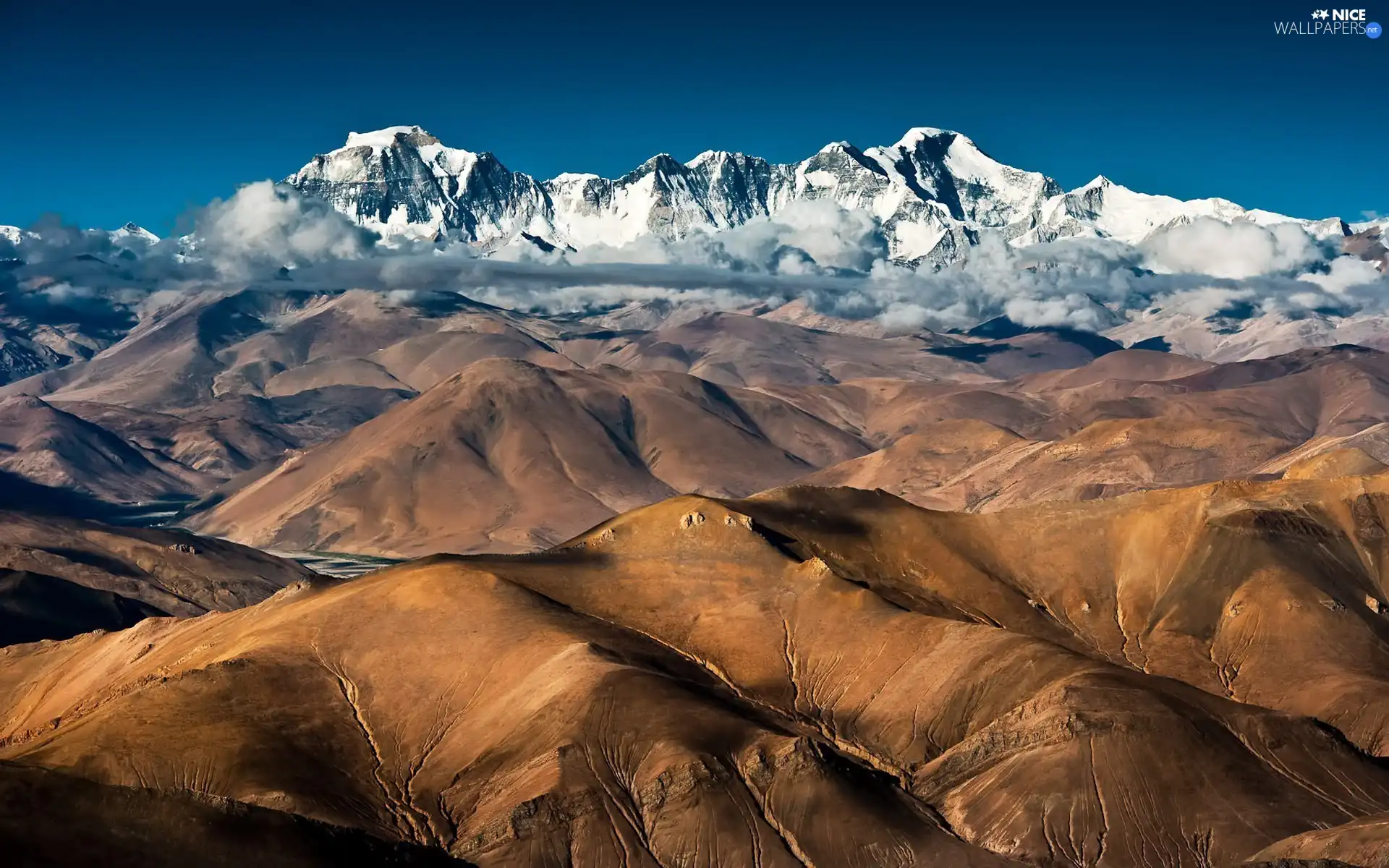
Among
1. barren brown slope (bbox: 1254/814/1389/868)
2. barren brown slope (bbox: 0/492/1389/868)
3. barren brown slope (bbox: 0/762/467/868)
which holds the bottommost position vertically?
barren brown slope (bbox: 0/492/1389/868)

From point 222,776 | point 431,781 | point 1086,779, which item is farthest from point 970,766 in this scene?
point 222,776

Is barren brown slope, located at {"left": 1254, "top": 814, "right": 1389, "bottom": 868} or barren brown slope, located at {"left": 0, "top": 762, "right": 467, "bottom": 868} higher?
barren brown slope, located at {"left": 0, "top": 762, "right": 467, "bottom": 868}

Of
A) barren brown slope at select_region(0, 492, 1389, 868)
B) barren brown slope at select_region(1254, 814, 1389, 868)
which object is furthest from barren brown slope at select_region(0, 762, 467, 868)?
barren brown slope at select_region(1254, 814, 1389, 868)

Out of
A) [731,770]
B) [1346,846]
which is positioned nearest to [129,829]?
[731,770]

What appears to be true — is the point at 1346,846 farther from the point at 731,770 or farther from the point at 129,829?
the point at 129,829

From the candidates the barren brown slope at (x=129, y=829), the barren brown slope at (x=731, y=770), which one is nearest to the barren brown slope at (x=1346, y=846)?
the barren brown slope at (x=731, y=770)

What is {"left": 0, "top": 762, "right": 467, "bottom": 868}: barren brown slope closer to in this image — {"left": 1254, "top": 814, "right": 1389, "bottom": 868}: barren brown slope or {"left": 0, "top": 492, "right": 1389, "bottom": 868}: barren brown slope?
{"left": 0, "top": 492, "right": 1389, "bottom": 868}: barren brown slope

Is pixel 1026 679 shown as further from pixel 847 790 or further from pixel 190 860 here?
pixel 190 860

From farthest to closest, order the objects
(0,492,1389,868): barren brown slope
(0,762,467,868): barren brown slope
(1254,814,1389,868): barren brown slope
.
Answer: (0,492,1389,868): barren brown slope
(1254,814,1389,868): barren brown slope
(0,762,467,868): barren brown slope

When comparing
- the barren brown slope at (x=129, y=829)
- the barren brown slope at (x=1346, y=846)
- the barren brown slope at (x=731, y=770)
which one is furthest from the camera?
the barren brown slope at (x=731, y=770)

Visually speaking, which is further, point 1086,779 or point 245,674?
point 245,674

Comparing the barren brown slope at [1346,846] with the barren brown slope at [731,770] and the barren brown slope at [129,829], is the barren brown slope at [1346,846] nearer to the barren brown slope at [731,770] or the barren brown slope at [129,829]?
the barren brown slope at [731,770]
